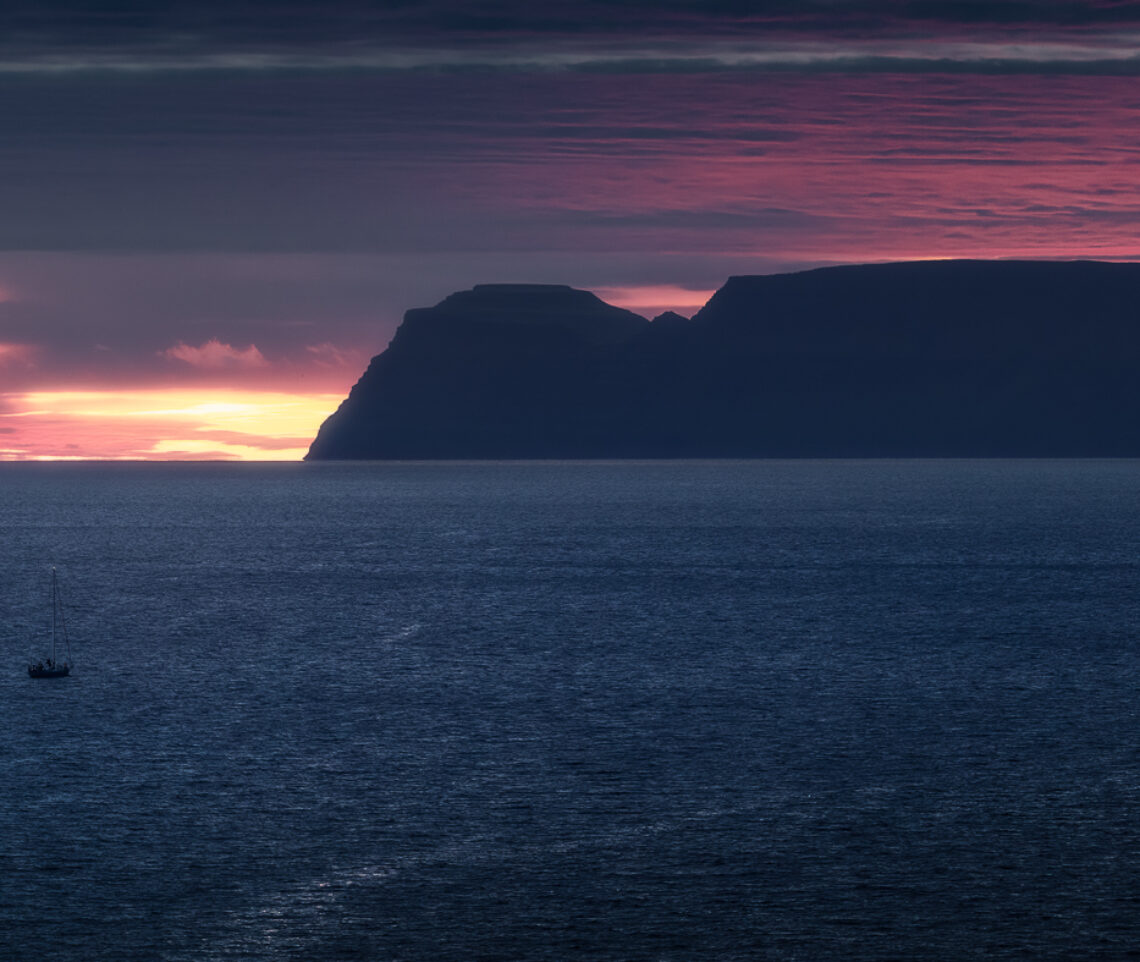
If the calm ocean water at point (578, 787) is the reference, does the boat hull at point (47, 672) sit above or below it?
above

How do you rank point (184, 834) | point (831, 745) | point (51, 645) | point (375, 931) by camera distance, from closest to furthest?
point (375, 931)
point (184, 834)
point (831, 745)
point (51, 645)

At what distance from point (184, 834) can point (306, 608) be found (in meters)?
78.0

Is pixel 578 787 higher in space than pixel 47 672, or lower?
lower

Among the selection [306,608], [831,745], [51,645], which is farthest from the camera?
[306,608]

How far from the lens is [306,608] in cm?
13512

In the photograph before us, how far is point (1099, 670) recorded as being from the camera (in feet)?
306

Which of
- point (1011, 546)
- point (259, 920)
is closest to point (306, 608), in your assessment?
point (259, 920)

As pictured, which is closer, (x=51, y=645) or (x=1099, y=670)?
(x=1099, y=670)

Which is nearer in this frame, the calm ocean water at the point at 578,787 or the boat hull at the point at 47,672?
the calm ocean water at the point at 578,787

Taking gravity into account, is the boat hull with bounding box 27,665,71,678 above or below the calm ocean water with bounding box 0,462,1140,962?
above

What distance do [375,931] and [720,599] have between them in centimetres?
9234

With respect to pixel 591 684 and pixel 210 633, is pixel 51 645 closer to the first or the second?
pixel 210 633

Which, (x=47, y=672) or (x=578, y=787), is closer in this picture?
(x=578, y=787)

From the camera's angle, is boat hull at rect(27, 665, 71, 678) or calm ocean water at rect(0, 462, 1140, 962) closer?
calm ocean water at rect(0, 462, 1140, 962)
